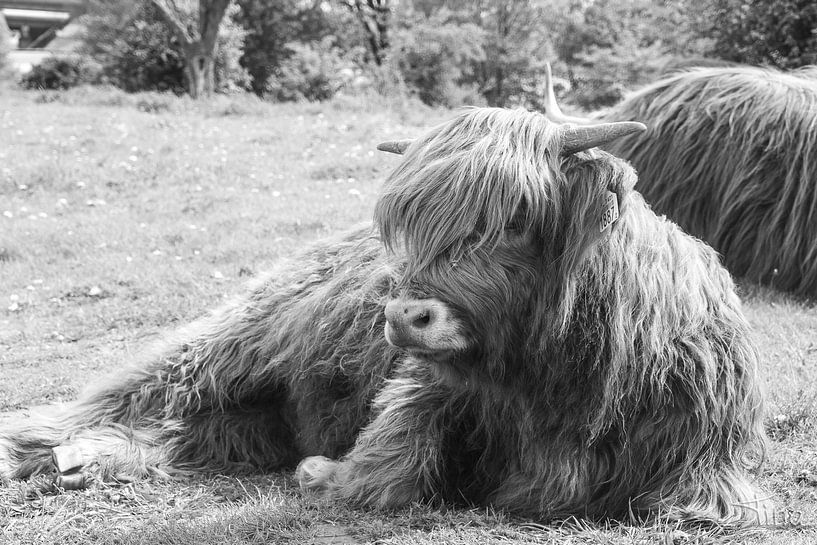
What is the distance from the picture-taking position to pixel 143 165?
10.7 meters

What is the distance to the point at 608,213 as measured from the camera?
2.95m

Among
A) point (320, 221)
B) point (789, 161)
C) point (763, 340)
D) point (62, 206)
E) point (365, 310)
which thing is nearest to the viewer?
point (365, 310)

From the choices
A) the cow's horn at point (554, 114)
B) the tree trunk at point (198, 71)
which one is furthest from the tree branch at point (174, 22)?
the cow's horn at point (554, 114)

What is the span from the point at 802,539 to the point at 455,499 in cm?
124

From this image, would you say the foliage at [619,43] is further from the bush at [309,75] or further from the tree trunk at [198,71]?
the tree trunk at [198,71]

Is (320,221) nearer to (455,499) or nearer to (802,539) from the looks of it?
(455,499)

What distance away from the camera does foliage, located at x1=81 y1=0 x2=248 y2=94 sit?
24953 mm

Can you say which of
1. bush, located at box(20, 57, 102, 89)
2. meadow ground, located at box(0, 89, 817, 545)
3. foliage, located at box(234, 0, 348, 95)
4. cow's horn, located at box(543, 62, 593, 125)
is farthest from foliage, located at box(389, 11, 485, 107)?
cow's horn, located at box(543, 62, 593, 125)

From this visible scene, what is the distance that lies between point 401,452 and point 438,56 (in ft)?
76.9

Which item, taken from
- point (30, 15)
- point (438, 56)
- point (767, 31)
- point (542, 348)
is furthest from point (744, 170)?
point (30, 15)

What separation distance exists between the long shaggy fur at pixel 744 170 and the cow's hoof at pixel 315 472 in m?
3.54

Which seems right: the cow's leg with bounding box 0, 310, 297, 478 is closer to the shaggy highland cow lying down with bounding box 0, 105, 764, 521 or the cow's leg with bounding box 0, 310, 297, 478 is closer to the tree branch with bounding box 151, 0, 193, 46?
the shaggy highland cow lying down with bounding box 0, 105, 764, 521

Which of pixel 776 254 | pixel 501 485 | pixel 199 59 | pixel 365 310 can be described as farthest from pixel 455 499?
pixel 199 59

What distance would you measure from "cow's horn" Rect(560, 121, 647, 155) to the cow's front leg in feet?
3.54
